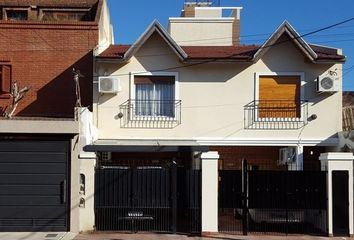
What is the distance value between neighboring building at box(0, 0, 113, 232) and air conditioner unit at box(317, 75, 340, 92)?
7.95m

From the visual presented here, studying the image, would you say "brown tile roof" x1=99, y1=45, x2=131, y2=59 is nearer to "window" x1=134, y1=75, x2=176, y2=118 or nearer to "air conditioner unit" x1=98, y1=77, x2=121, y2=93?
"air conditioner unit" x1=98, y1=77, x2=121, y2=93

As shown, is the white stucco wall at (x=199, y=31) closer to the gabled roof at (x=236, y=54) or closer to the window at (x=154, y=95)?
the gabled roof at (x=236, y=54)

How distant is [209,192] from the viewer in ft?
48.5

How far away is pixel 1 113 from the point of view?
66.5 feet

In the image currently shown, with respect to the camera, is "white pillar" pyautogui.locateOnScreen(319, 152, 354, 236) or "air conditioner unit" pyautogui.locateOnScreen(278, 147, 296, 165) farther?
"air conditioner unit" pyautogui.locateOnScreen(278, 147, 296, 165)

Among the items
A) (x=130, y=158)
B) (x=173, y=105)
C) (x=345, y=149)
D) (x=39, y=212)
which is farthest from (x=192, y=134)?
(x=39, y=212)

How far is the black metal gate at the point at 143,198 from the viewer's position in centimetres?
1491

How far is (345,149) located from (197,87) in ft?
18.1

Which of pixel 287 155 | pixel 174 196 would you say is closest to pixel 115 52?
pixel 287 155

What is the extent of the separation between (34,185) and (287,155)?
9106 millimetres

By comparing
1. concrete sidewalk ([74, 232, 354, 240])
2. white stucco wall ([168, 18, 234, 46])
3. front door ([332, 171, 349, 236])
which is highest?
white stucco wall ([168, 18, 234, 46])

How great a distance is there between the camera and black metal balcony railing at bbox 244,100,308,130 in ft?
65.6

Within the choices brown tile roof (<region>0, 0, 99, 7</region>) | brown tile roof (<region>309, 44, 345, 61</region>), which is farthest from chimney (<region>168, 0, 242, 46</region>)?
brown tile roof (<region>309, 44, 345, 61</region>)

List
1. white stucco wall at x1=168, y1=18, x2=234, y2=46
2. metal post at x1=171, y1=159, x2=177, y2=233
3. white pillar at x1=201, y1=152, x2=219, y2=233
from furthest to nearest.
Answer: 1. white stucco wall at x1=168, y1=18, x2=234, y2=46
2. metal post at x1=171, y1=159, x2=177, y2=233
3. white pillar at x1=201, y1=152, x2=219, y2=233
